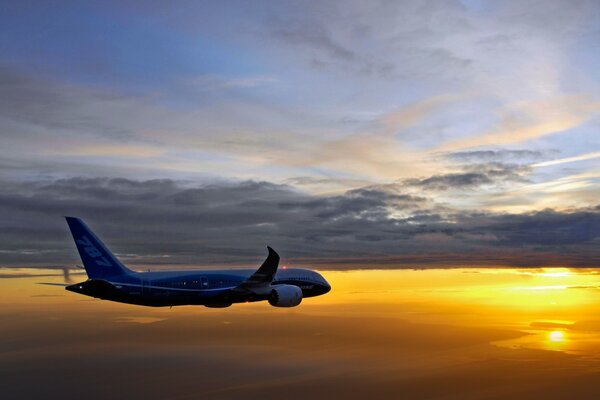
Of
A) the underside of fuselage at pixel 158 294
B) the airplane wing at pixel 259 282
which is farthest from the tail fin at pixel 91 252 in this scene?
the airplane wing at pixel 259 282

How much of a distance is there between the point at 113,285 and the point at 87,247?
5.15m

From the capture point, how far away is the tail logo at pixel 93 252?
69.2 meters

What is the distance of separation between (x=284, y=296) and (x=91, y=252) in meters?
22.4

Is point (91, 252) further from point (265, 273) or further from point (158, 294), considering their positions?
point (265, 273)

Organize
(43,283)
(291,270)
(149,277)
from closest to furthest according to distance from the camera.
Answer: (43,283) < (149,277) < (291,270)

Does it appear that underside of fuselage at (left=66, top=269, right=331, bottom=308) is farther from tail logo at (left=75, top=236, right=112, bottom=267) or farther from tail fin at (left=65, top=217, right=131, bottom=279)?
tail logo at (left=75, top=236, right=112, bottom=267)

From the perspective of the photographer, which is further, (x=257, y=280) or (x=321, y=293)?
(x=321, y=293)

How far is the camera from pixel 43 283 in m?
66.6

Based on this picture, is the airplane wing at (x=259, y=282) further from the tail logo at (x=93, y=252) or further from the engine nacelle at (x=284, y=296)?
the tail logo at (x=93, y=252)

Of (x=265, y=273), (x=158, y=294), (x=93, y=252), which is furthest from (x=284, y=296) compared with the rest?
(x=93, y=252)

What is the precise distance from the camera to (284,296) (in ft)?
237

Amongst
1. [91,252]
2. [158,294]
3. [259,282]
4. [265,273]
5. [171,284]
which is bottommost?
[158,294]

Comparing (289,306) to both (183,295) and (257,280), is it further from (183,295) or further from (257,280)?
(183,295)

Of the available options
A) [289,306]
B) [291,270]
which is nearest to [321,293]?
[291,270]
